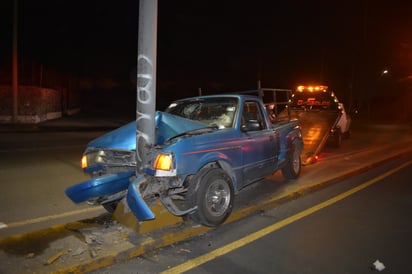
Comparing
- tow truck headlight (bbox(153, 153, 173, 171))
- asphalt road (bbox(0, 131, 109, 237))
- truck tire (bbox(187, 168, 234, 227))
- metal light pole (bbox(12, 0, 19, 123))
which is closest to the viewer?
tow truck headlight (bbox(153, 153, 173, 171))

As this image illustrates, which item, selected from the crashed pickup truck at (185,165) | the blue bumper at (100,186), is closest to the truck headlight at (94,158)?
the crashed pickup truck at (185,165)

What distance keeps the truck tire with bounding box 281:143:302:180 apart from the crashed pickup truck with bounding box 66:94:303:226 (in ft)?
5.49

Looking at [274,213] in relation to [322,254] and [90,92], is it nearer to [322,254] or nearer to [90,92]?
[322,254]

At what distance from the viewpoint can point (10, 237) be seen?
5133 mm

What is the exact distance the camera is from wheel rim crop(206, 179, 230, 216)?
19.3 ft

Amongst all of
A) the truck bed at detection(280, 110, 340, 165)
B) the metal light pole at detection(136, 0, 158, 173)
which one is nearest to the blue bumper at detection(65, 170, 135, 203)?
the metal light pole at detection(136, 0, 158, 173)

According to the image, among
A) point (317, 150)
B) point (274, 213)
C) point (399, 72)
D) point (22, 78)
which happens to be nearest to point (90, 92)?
point (22, 78)

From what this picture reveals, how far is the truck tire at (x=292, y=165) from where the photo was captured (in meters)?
8.77

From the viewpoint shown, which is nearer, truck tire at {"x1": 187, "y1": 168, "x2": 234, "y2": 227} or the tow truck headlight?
the tow truck headlight

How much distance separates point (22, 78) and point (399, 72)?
5189 centimetres

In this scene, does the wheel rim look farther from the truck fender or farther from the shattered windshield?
the shattered windshield

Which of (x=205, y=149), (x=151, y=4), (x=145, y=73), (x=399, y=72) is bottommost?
(x=205, y=149)

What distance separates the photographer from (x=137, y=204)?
512 centimetres

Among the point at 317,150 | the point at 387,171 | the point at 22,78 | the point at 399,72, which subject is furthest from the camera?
the point at 399,72
